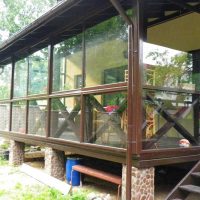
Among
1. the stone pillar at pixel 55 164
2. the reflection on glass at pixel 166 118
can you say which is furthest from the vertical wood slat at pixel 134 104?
the stone pillar at pixel 55 164

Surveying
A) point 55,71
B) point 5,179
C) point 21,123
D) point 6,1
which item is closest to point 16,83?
point 21,123

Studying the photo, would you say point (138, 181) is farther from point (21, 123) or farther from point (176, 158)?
point (21, 123)

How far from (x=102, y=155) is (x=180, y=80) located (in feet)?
6.17

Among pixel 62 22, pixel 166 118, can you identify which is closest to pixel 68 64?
pixel 62 22

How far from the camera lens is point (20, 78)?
8.56 m

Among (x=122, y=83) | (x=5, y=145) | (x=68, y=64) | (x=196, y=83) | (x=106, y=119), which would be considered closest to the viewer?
(x=122, y=83)

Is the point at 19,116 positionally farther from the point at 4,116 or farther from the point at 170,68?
the point at 170,68

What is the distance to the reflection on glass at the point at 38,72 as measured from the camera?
23.3ft

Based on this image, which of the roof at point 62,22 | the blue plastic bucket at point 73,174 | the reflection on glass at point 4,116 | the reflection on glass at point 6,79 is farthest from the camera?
the reflection on glass at point 6,79

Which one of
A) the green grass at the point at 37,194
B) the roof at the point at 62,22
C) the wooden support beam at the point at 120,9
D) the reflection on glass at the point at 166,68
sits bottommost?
the green grass at the point at 37,194

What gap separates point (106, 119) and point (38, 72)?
3136 millimetres

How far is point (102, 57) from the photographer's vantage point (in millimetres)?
5285

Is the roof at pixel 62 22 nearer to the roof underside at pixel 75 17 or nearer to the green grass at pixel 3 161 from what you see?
the roof underside at pixel 75 17

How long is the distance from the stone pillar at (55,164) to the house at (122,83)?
0.06 meters
